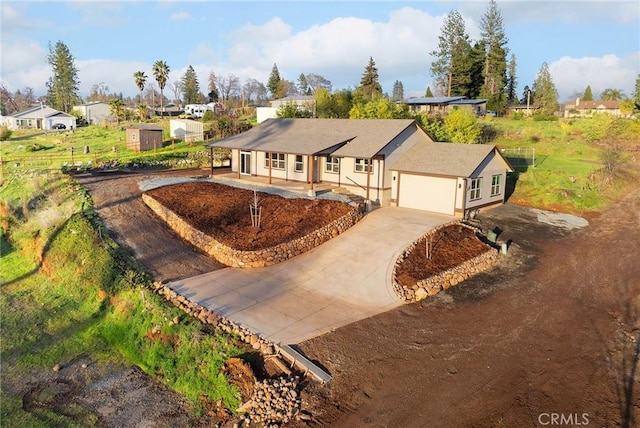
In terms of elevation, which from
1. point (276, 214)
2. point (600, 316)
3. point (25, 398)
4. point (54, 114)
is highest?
point (54, 114)

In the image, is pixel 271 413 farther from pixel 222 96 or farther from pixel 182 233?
pixel 222 96

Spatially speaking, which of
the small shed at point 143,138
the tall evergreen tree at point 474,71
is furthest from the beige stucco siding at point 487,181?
the tall evergreen tree at point 474,71

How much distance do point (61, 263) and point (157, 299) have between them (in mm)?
6132

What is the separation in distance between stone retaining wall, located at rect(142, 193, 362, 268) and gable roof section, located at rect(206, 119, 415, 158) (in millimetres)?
4917

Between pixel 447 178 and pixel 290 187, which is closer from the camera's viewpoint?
pixel 447 178

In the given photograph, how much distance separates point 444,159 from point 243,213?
35.5 ft

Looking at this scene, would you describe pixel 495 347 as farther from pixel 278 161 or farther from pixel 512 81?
pixel 512 81

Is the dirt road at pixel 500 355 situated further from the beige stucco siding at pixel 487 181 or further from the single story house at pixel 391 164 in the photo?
the single story house at pixel 391 164

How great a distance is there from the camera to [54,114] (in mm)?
66688

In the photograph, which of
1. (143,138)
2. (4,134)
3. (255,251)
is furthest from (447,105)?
(4,134)

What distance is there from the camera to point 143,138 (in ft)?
132

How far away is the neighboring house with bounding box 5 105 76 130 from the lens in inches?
2581

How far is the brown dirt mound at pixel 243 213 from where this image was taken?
1988cm

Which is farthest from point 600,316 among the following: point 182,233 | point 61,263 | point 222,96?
point 222,96
